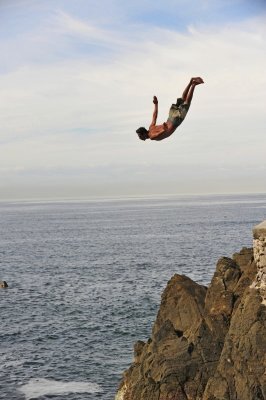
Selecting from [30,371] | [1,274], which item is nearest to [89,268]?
[1,274]

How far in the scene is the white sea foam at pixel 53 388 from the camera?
116 feet

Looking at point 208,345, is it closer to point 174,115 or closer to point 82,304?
point 174,115

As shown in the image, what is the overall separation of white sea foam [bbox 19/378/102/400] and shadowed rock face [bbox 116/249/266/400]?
4525 millimetres

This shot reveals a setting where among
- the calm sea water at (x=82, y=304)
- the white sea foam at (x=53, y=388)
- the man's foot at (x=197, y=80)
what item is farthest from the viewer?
the calm sea water at (x=82, y=304)

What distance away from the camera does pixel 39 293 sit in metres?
67.4

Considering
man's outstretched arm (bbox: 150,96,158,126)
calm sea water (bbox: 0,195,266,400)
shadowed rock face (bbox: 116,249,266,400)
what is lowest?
calm sea water (bbox: 0,195,266,400)

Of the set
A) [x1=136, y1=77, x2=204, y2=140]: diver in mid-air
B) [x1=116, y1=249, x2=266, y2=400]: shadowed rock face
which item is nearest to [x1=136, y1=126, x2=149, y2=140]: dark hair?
[x1=136, y1=77, x2=204, y2=140]: diver in mid-air

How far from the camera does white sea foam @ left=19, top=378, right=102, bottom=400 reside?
116 ft

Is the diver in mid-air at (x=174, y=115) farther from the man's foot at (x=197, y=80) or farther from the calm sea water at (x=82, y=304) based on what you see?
the calm sea water at (x=82, y=304)

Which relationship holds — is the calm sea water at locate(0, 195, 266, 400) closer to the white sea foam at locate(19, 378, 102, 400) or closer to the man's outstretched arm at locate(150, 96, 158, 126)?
the white sea foam at locate(19, 378, 102, 400)

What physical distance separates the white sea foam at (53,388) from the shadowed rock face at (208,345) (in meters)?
4.52

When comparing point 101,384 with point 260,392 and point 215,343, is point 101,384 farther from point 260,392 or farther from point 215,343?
point 260,392

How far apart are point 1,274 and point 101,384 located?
2025 inches

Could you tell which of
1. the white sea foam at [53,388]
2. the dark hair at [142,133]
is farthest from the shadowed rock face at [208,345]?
the dark hair at [142,133]
